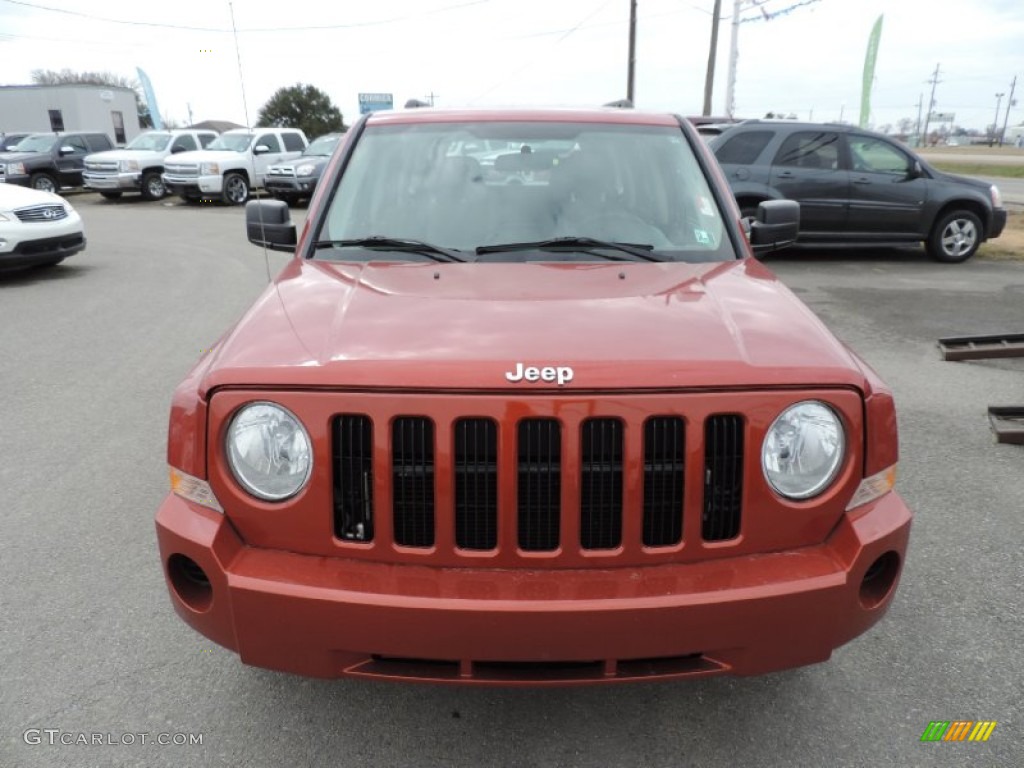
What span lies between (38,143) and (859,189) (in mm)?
23757

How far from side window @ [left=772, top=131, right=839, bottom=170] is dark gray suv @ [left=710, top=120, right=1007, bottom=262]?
0.05 feet

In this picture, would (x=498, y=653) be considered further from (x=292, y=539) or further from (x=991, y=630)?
(x=991, y=630)

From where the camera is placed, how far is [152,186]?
22.5 meters

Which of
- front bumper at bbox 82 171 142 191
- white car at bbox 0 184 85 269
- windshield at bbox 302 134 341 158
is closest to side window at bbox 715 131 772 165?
white car at bbox 0 184 85 269

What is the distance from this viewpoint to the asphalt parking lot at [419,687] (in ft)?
7.80

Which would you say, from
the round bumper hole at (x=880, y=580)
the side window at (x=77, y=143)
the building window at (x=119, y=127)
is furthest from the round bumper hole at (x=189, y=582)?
the building window at (x=119, y=127)

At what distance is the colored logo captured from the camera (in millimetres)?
2420

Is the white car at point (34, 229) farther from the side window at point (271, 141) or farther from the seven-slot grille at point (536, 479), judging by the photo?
Result: the side window at point (271, 141)

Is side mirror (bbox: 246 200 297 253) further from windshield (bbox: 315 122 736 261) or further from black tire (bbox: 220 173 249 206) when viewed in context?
black tire (bbox: 220 173 249 206)

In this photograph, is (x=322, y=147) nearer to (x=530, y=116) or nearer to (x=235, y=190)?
(x=235, y=190)

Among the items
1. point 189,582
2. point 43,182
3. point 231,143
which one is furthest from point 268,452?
point 43,182

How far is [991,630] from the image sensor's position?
295cm

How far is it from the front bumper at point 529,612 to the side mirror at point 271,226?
1.95 m

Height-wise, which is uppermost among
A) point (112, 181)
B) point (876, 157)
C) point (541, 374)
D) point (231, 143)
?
point (541, 374)
